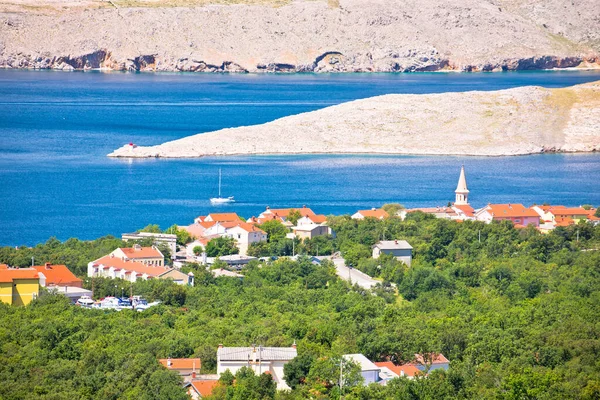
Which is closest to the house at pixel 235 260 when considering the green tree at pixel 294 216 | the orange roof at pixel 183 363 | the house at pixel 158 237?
the house at pixel 158 237

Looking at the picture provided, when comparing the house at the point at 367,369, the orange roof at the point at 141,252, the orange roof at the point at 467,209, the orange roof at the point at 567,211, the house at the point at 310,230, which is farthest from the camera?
the orange roof at the point at 467,209

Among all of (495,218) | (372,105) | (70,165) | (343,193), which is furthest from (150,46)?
(495,218)

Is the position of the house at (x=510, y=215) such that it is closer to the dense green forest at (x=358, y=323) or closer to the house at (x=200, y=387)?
the dense green forest at (x=358, y=323)

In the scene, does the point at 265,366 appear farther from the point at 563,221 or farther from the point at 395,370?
the point at 563,221

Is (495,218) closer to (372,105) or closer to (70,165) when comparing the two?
(70,165)

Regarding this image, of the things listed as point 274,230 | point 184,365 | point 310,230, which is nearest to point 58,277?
point 274,230

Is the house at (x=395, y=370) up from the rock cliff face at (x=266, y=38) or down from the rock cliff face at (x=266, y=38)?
up
